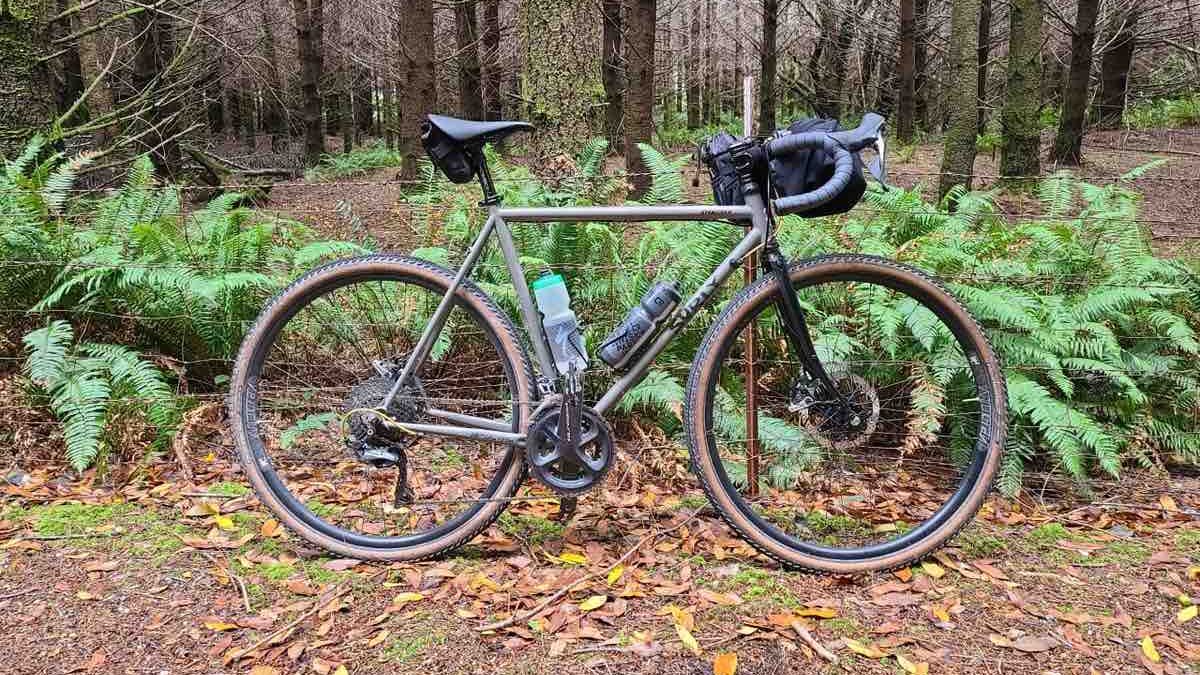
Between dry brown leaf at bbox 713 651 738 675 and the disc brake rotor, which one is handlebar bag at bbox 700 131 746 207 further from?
dry brown leaf at bbox 713 651 738 675

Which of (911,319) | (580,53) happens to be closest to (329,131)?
(580,53)

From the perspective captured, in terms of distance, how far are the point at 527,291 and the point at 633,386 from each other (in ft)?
1.61

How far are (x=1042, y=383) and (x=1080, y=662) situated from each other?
5.64 ft

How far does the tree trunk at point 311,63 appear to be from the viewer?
17438 millimetres

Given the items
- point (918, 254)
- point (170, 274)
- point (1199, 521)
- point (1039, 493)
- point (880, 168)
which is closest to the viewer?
point (880, 168)

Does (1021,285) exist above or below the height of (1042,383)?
above

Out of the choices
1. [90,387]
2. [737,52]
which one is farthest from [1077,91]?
[737,52]

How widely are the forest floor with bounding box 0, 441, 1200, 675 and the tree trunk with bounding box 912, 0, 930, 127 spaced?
20.0 meters

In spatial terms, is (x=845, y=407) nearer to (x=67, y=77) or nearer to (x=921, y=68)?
(x=67, y=77)

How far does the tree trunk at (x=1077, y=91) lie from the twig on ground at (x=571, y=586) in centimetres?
1149

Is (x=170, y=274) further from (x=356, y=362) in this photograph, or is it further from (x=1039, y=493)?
(x=1039, y=493)

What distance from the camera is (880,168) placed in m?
2.49

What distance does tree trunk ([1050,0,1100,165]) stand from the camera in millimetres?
11953

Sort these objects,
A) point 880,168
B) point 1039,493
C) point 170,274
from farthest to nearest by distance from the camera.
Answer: point 170,274 → point 1039,493 → point 880,168
